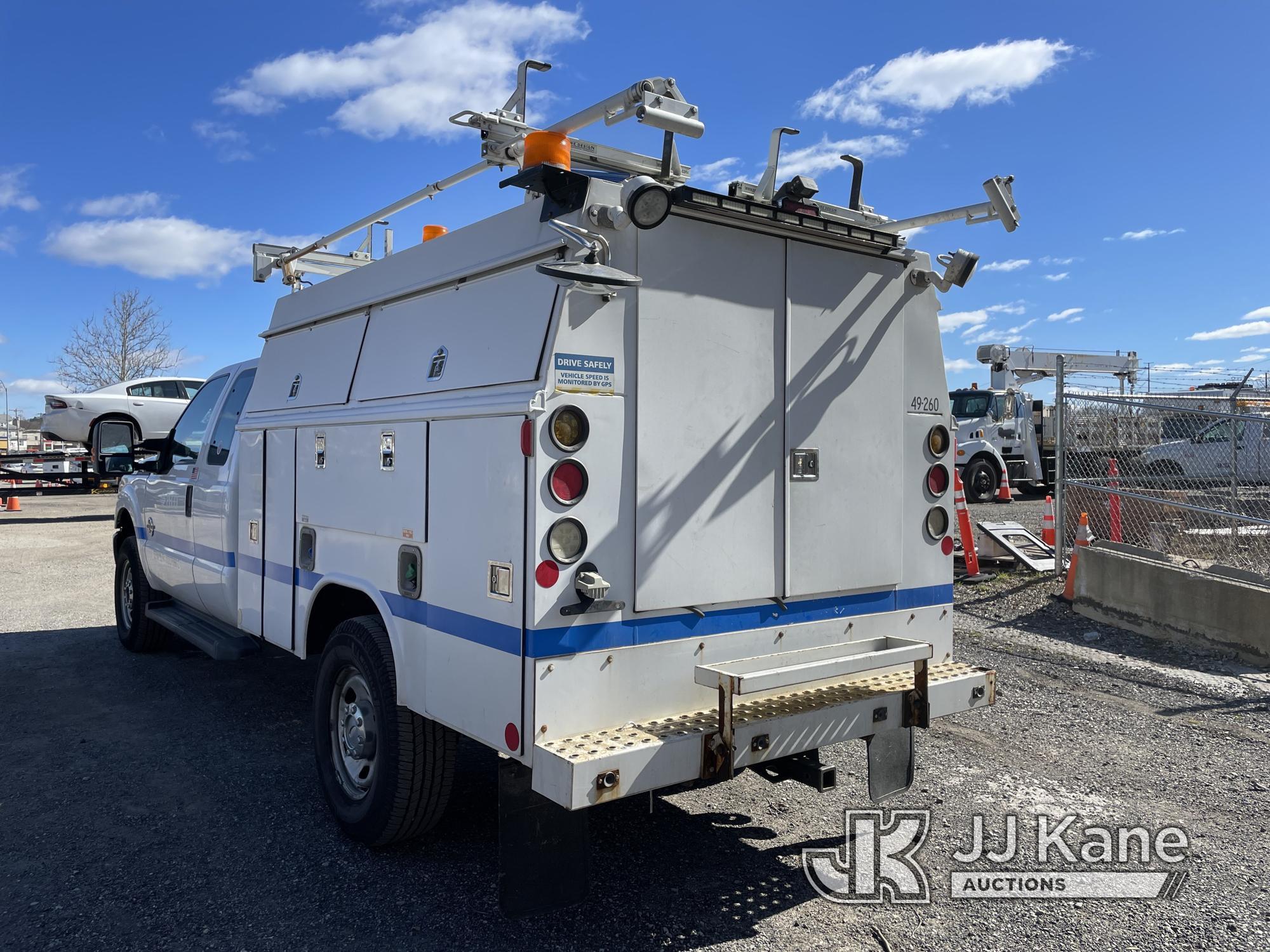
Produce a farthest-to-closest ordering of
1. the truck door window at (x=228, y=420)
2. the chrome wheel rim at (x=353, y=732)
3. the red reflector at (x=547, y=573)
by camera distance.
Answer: the truck door window at (x=228, y=420)
the chrome wheel rim at (x=353, y=732)
the red reflector at (x=547, y=573)

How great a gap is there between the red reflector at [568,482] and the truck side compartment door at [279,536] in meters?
2.32

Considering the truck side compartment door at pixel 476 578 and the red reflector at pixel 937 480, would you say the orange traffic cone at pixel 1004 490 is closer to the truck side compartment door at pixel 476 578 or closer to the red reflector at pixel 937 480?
the red reflector at pixel 937 480

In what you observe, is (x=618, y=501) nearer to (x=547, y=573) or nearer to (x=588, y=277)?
(x=547, y=573)

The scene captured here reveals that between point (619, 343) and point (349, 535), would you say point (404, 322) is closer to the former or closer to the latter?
point (349, 535)

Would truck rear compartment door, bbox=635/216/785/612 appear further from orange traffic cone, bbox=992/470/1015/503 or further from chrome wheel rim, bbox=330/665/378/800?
orange traffic cone, bbox=992/470/1015/503

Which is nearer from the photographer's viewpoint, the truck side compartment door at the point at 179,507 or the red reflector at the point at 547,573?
the red reflector at the point at 547,573

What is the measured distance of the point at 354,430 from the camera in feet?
14.0

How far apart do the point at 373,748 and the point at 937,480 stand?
290 centimetres

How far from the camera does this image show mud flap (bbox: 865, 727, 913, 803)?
3.70 meters

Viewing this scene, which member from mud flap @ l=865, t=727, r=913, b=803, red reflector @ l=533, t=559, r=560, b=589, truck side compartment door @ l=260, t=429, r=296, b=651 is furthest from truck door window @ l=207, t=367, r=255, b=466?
mud flap @ l=865, t=727, r=913, b=803

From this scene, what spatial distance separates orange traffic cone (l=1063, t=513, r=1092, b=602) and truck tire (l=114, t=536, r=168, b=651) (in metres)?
8.62

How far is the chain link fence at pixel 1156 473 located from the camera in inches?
348
